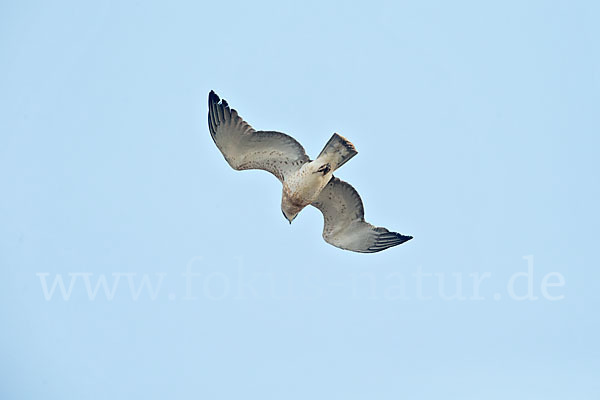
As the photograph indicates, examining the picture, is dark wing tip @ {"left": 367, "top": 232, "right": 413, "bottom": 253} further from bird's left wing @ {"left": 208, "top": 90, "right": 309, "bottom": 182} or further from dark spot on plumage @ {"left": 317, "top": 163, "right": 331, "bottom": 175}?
bird's left wing @ {"left": 208, "top": 90, "right": 309, "bottom": 182}

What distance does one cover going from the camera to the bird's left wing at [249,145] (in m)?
11.3

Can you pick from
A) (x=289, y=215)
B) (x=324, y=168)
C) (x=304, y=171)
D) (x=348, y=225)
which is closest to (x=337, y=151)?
(x=324, y=168)

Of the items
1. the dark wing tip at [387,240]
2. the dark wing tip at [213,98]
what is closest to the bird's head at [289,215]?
the dark wing tip at [387,240]

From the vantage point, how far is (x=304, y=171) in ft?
37.0

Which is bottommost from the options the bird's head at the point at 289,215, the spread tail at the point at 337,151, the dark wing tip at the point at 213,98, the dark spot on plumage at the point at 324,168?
the bird's head at the point at 289,215

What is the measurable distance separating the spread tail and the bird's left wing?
1.78 ft

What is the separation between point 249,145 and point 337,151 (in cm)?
153

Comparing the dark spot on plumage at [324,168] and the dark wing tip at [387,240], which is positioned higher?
the dark spot on plumage at [324,168]

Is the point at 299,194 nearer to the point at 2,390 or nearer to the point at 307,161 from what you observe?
the point at 307,161

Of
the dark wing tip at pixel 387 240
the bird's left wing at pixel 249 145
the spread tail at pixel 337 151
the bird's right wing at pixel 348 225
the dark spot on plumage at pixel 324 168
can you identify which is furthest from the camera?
the dark wing tip at pixel 387 240

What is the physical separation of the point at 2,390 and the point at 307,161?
27.8 meters

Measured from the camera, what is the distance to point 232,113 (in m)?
11.3

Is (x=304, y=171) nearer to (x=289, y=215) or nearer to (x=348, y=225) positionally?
(x=289, y=215)

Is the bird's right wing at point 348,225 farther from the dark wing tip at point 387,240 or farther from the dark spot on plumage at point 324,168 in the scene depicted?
the dark spot on plumage at point 324,168
